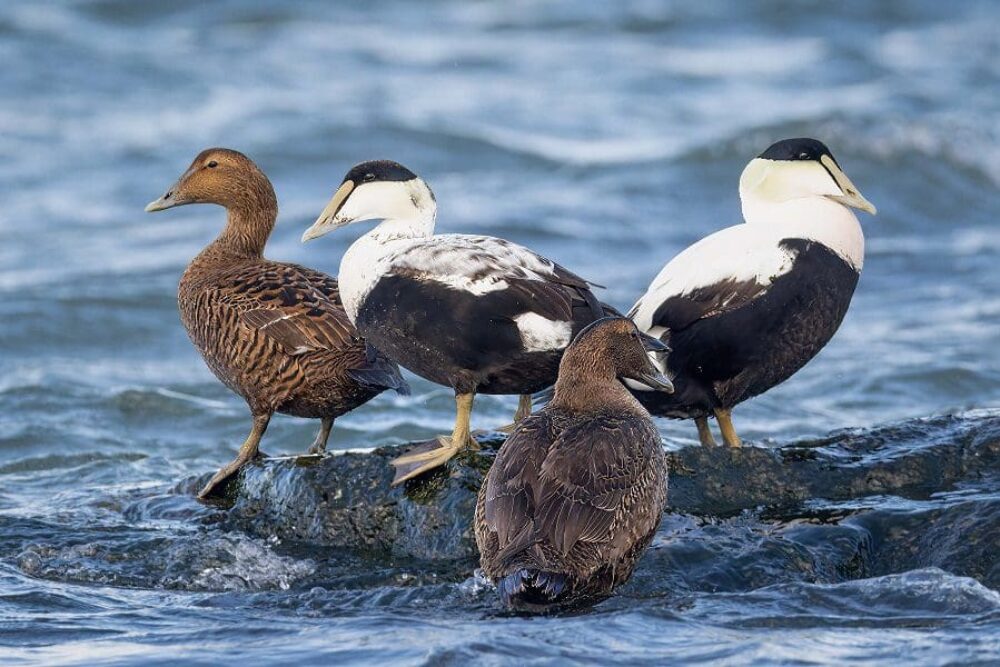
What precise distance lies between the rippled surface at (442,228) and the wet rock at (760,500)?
0.08 m

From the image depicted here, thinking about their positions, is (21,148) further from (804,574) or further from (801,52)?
(804,574)

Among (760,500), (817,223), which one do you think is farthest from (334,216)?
(760,500)

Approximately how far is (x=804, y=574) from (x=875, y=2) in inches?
706

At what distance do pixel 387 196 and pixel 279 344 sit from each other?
0.74 metres

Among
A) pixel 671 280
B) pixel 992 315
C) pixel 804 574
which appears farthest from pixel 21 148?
pixel 804 574

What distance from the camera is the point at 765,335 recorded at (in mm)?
6359

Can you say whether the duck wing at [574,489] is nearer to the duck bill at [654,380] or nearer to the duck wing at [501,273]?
the duck bill at [654,380]

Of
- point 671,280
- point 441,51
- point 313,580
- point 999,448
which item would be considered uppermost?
point 441,51

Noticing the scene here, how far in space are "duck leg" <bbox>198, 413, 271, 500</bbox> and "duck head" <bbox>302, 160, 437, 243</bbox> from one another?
2.64 feet

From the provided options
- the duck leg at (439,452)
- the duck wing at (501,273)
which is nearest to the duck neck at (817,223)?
the duck wing at (501,273)

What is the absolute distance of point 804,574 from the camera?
545 centimetres

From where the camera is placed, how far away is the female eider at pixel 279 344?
663 centimetres

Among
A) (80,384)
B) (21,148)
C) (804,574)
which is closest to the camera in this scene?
(804,574)

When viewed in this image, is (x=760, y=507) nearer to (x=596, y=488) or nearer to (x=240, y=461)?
(x=596, y=488)
